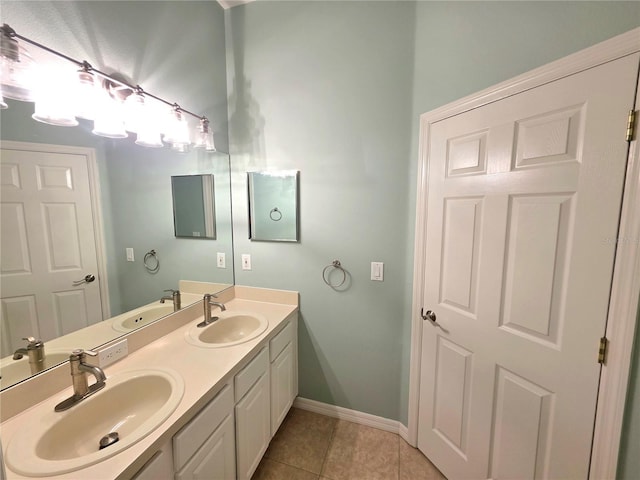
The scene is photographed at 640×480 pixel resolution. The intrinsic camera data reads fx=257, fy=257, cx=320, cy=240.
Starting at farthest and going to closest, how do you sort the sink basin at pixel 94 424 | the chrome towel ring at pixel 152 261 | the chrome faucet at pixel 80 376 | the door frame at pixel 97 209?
1. the chrome towel ring at pixel 152 261
2. the door frame at pixel 97 209
3. the chrome faucet at pixel 80 376
4. the sink basin at pixel 94 424

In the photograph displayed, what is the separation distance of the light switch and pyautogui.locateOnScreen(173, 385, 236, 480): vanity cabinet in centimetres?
105

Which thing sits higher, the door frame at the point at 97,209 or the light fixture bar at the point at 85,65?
the light fixture bar at the point at 85,65

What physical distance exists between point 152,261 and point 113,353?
49 centimetres

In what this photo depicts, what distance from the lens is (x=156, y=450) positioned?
812 mm

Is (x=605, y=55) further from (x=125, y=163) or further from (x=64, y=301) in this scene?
(x=64, y=301)

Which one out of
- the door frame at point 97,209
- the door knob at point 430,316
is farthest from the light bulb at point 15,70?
the door knob at point 430,316

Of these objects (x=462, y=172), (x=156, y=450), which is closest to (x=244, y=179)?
(x=462, y=172)

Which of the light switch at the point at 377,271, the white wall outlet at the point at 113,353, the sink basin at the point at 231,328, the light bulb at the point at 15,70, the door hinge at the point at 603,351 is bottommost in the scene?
the sink basin at the point at 231,328

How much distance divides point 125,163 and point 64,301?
0.68m

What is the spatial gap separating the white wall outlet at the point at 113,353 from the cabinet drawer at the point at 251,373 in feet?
1.80

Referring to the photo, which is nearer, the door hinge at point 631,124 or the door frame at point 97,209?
the door hinge at point 631,124

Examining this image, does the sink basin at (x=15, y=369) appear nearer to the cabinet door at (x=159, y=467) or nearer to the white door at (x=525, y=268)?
the cabinet door at (x=159, y=467)

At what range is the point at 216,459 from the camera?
1.08 metres

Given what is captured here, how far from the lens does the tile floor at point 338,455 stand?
1521 mm
